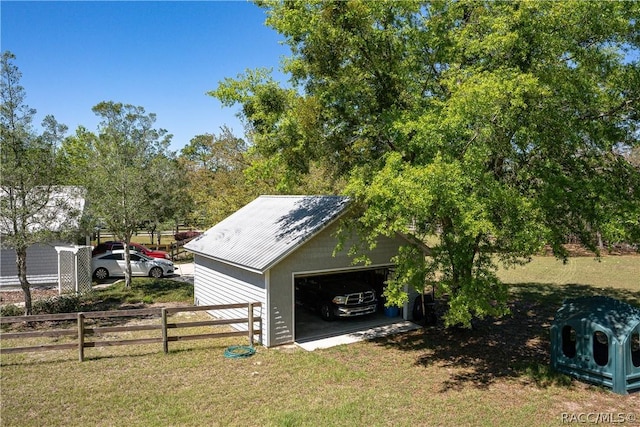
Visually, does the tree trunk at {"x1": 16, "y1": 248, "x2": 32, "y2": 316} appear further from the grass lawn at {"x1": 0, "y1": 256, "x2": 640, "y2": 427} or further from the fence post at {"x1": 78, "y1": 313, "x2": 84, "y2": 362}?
the fence post at {"x1": 78, "y1": 313, "x2": 84, "y2": 362}

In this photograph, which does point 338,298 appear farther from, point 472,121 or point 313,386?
point 472,121

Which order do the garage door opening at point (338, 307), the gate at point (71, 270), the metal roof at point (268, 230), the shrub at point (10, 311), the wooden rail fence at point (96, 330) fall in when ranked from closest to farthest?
the wooden rail fence at point (96, 330) → the metal roof at point (268, 230) → the garage door opening at point (338, 307) → the shrub at point (10, 311) → the gate at point (71, 270)

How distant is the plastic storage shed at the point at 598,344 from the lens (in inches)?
355

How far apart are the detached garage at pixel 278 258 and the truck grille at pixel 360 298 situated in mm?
47

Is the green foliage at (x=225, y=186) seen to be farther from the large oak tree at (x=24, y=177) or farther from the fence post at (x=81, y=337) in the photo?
the fence post at (x=81, y=337)

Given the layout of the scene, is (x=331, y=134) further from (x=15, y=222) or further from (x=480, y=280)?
(x=15, y=222)

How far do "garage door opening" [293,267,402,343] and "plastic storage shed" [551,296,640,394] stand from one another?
548 centimetres

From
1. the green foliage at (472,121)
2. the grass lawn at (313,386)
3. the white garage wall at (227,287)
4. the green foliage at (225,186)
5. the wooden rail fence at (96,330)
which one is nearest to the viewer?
the grass lawn at (313,386)

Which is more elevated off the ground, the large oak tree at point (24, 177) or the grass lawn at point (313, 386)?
the large oak tree at point (24, 177)

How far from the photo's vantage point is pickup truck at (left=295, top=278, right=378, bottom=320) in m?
14.1

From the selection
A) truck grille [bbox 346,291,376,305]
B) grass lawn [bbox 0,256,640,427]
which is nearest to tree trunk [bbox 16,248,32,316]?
grass lawn [bbox 0,256,640,427]

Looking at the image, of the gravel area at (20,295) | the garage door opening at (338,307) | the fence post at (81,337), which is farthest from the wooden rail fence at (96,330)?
the gravel area at (20,295)

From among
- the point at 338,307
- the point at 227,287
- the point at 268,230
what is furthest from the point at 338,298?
the point at 227,287

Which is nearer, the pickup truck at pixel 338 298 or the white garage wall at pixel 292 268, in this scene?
the white garage wall at pixel 292 268
